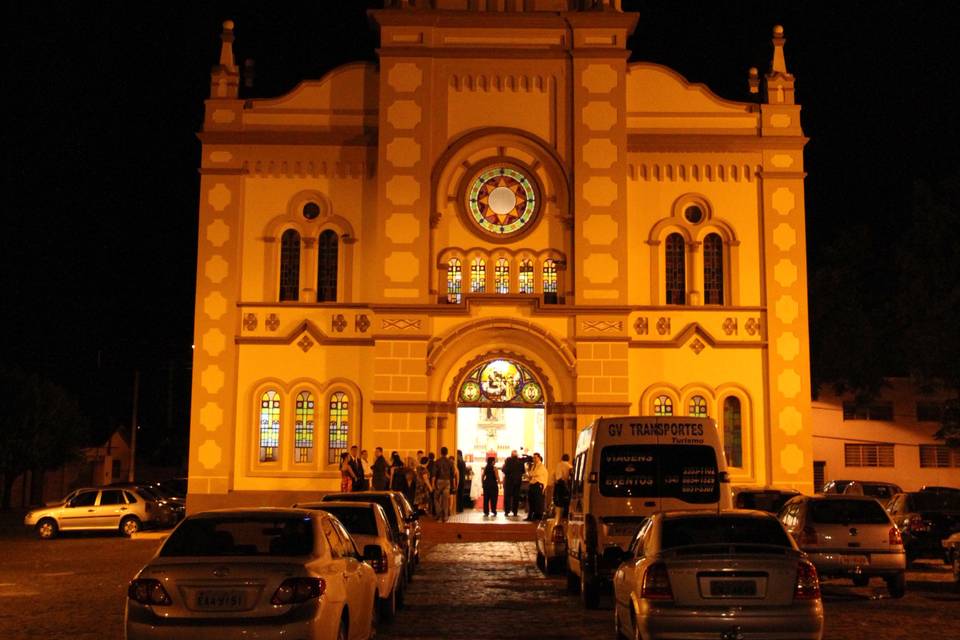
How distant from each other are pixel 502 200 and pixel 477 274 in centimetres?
228

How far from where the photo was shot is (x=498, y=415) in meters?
34.2

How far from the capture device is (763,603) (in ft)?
33.6

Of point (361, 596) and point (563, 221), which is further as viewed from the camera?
point (563, 221)

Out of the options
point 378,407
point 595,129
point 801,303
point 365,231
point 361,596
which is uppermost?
point 595,129

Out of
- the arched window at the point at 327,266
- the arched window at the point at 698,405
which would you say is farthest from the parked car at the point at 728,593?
the arched window at the point at 327,266

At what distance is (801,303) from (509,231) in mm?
8560

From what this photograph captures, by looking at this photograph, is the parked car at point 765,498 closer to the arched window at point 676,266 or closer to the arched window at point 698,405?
the arched window at point 698,405

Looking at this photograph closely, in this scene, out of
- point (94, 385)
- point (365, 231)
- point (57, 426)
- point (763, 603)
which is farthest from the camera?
point (94, 385)

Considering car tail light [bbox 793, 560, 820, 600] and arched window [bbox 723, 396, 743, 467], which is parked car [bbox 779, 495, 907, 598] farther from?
arched window [bbox 723, 396, 743, 467]

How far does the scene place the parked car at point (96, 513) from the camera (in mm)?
30047

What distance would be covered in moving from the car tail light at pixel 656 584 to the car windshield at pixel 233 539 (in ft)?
9.77

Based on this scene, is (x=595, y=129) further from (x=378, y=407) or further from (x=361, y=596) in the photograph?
(x=361, y=596)

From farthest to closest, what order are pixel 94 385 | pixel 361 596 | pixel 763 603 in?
pixel 94 385 < pixel 361 596 < pixel 763 603

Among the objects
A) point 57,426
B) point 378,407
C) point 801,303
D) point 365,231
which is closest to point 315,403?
point 378,407
